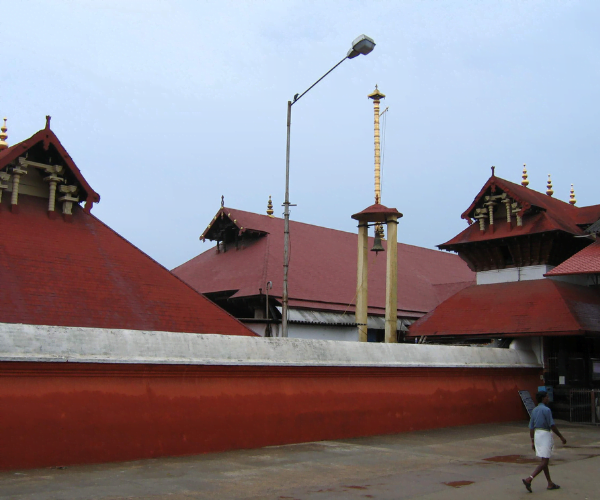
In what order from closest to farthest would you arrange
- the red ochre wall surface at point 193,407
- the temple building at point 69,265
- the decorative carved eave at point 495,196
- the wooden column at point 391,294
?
the red ochre wall surface at point 193,407
the temple building at point 69,265
the wooden column at point 391,294
the decorative carved eave at point 495,196

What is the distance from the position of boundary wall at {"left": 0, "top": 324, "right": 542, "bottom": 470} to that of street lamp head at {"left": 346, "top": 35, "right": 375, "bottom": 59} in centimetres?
667

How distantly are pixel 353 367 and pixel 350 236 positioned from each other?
18.1 m

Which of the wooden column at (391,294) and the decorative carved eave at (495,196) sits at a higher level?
the decorative carved eave at (495,196)

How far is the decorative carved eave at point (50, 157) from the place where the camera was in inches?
619

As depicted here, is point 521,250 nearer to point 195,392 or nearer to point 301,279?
point 301,279

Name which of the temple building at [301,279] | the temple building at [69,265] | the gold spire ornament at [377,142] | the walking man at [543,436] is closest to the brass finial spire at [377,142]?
the gold spire ornament at [377,142]

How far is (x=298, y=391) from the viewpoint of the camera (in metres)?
14.2

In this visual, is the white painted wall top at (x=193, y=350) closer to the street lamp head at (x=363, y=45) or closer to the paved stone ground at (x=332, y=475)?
the paved stone ground at (x=332, y=475)

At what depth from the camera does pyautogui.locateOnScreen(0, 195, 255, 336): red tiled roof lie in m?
13.9

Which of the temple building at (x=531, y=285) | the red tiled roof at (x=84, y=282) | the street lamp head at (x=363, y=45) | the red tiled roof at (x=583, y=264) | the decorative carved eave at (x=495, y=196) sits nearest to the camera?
the red tiled roof at (x=84, y=282)

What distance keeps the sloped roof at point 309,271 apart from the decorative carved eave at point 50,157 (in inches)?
358

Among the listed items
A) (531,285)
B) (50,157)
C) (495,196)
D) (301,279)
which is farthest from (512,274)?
(50,157)

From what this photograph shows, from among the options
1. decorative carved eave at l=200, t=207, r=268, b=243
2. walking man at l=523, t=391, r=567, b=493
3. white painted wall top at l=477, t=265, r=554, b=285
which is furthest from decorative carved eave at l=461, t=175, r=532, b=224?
walking man at l=523, t=391, r=567, b=493

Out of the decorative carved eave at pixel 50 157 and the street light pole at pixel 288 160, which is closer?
the street light pole at pixel 288 160
